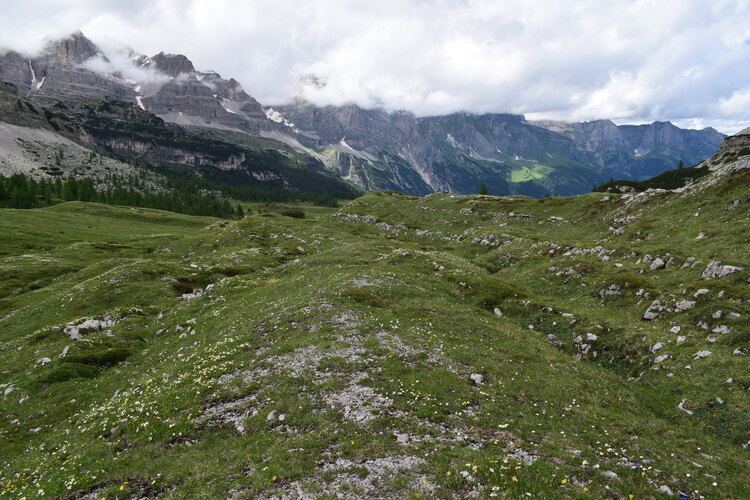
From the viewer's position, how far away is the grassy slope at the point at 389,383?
12.4m

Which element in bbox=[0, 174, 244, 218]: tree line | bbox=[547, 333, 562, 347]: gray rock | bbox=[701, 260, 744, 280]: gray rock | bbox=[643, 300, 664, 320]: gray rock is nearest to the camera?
bbox=[643, 300, 664, 320]: gray rock

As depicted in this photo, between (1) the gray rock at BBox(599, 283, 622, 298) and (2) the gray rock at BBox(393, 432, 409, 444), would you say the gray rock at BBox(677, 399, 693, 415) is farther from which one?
(1) the gray rock at BBox(599, 283, 622, 298)

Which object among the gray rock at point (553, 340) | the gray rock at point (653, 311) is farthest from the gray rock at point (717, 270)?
the gray rock at point (553, 340)

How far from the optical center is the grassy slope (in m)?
12.4

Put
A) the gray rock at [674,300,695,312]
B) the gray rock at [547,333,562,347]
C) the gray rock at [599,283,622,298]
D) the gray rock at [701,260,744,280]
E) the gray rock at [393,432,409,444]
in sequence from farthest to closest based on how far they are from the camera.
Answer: the gray rock at [599,283,622,298]
the gray rock at [701,260,744,280]
the gray rock at [547,333,562,347]
the gray rock at [674,300,695,312]
the gray rock at [393,432,409,444]

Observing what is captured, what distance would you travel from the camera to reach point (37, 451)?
58.1 feet

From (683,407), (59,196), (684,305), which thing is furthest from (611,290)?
(59,196)

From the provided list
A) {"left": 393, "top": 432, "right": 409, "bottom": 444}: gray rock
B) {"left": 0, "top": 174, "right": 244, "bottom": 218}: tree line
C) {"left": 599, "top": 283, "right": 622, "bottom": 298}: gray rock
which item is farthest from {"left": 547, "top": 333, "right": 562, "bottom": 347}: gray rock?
{"left": 0, "top": 174, "right": 244, "bottom": 218}: tree line

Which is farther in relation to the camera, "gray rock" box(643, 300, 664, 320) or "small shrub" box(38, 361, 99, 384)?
"gray rock" box(643, 300, 664, 320)

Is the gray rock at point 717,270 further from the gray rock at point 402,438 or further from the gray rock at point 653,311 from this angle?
the gray rock at point 402,438

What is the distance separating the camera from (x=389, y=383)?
713 inches

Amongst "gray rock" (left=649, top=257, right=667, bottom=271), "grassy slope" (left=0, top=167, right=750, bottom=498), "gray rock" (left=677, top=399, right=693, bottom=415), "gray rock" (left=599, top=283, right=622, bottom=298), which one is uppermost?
"gray rock" (left=649, top=257, right=667, bottom=271)

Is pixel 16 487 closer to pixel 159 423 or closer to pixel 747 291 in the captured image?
pixel 159 423

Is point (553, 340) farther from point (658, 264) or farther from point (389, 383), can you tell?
point (658, 264)
